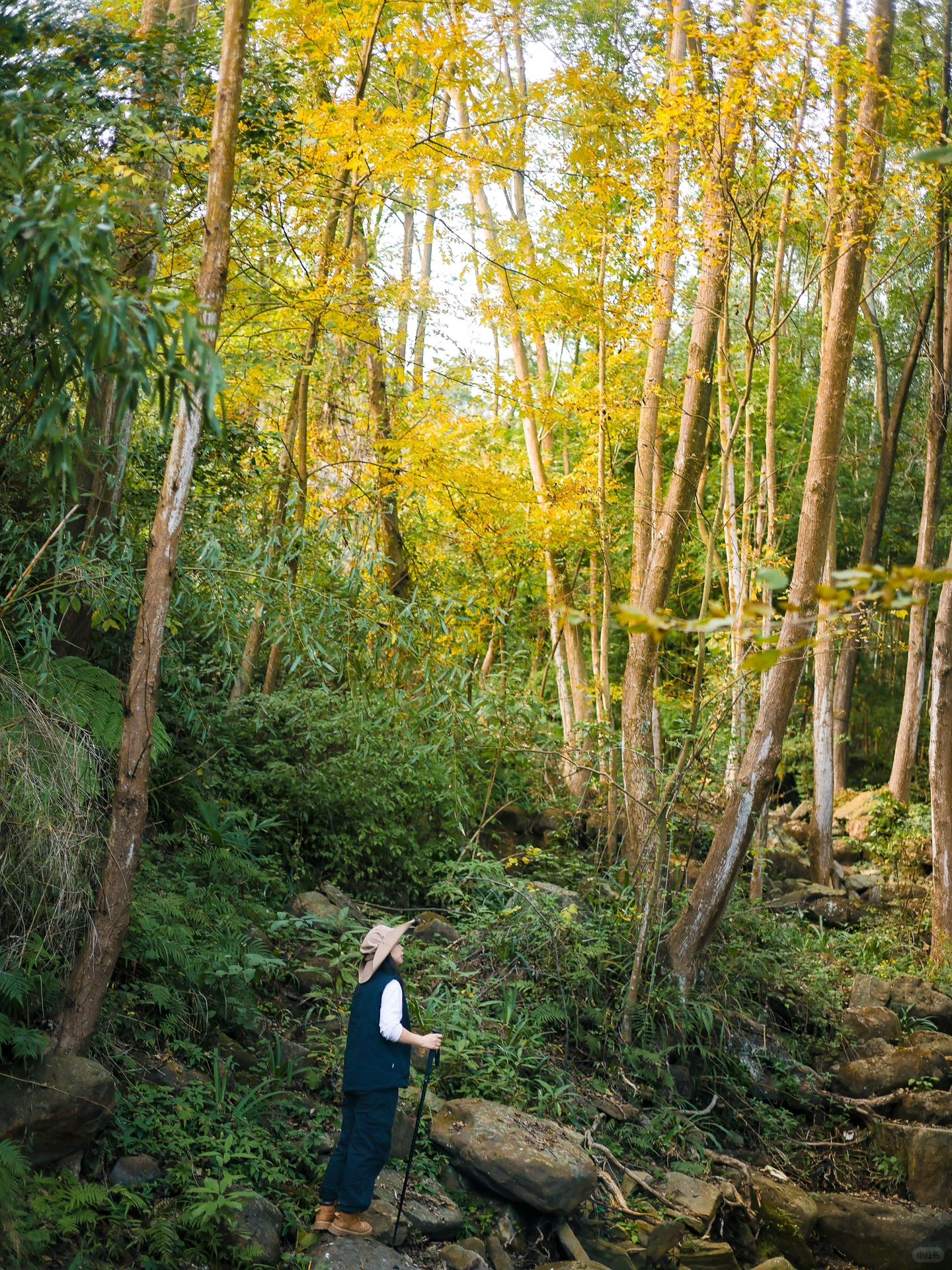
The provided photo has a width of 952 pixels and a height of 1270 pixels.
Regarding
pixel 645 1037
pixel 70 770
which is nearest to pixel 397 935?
pixel 70 770

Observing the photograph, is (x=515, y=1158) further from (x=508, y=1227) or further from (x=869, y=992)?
(x=869, y=992)

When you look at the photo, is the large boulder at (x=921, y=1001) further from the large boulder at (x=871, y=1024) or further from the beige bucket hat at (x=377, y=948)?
the beige bucket hat at (x=377, y=948)

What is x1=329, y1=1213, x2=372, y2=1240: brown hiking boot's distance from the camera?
475cm

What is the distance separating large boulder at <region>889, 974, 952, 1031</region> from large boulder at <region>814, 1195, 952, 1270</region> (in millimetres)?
3250

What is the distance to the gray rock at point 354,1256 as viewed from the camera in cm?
453

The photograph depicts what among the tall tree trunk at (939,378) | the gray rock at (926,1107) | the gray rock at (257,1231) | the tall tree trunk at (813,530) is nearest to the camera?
the gray rock at (257,1231)

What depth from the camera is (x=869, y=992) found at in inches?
388

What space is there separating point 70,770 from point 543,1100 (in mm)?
3660

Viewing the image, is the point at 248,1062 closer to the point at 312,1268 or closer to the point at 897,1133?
the point at 312,1268

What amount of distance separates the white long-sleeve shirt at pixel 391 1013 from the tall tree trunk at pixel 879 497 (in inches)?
488

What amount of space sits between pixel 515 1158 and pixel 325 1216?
116 centimetres

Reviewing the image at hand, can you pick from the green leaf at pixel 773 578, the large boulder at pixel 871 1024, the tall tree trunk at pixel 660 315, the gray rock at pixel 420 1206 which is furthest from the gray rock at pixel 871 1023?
the green leaf at pixel 773 578

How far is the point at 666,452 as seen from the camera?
16.6 meters

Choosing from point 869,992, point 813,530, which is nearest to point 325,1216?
point 813,530
